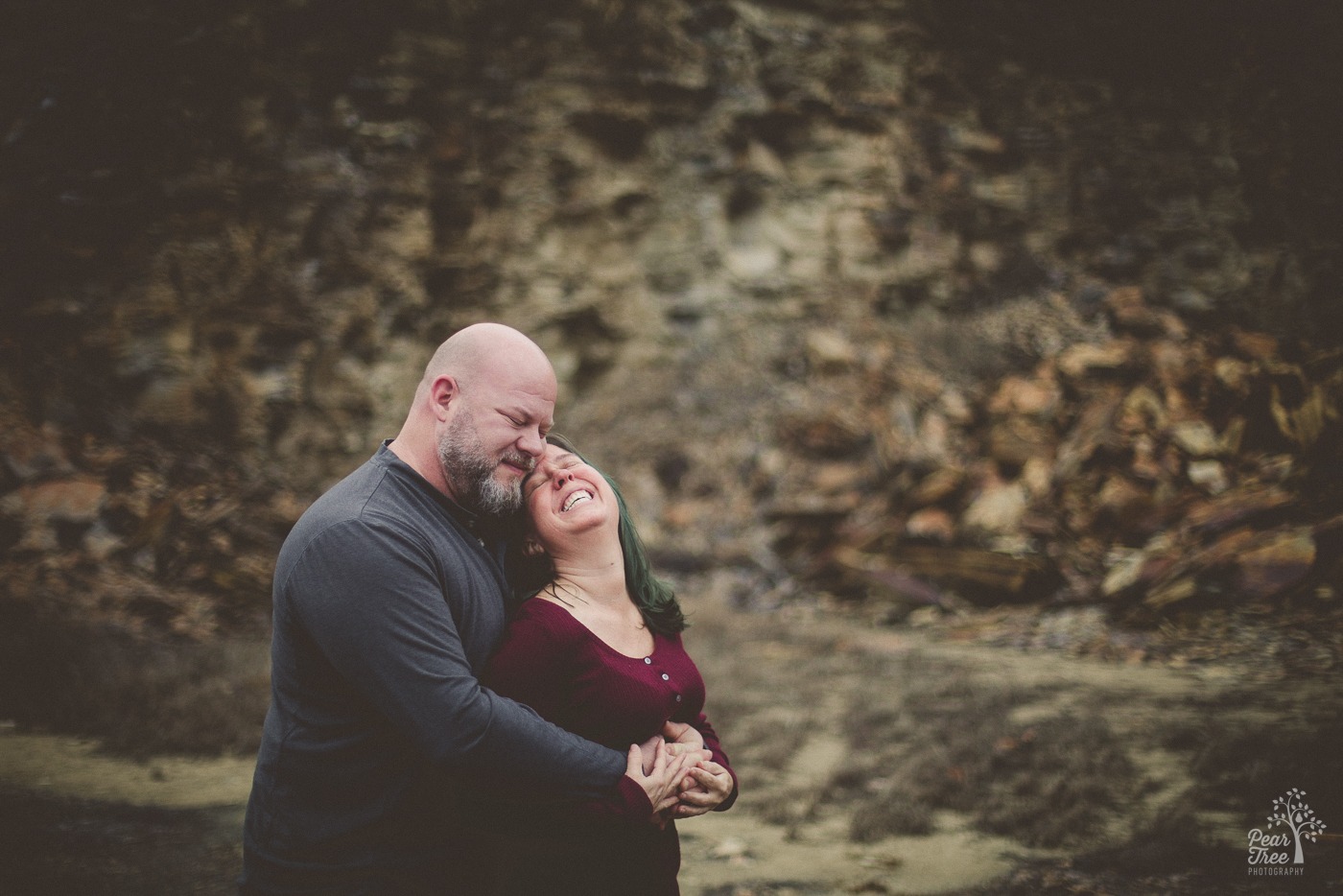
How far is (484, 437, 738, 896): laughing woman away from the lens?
91.1 inches

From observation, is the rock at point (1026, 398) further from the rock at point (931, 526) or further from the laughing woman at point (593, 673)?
the laughing woman at point (593, 673)

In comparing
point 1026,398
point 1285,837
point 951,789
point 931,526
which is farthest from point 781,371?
point 1285,837

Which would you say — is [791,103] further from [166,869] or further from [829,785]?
[166,869]

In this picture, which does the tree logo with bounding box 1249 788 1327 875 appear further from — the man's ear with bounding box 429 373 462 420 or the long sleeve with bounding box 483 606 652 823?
the man's ear with bounding box 429 373 462 420

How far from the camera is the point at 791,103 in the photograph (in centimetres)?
1424

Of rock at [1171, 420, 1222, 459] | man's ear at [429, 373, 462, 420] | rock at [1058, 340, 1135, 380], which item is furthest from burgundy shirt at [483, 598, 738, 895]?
rock at [1058, 340, 1135, 380]

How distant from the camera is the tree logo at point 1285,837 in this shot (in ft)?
13.5

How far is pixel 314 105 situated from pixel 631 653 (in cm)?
1164

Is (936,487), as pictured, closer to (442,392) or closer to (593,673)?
(593,673)

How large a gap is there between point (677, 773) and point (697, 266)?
12337mm

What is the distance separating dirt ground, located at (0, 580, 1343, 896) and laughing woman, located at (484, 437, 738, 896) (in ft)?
7.53

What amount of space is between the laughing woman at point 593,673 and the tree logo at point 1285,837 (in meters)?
3.39

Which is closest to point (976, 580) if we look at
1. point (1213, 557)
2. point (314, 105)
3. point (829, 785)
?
point (1213, 557)

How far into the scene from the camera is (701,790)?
2488mm
